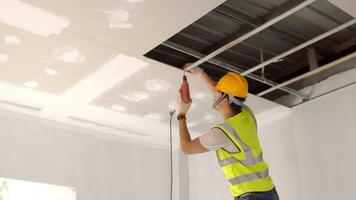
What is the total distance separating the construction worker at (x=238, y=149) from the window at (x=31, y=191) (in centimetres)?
154

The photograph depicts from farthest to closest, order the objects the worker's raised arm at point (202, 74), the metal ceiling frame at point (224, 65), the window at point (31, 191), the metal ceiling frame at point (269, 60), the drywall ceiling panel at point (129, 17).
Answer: the window at point (31, 191), the worker's raised arm at point (202, 74), the metal ceiling frame at point (224, 65), the metal ceiling frame at point (269, 60), the drywall ceiling panel at point (129, 17)

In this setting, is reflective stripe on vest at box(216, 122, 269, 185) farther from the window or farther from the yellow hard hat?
the window

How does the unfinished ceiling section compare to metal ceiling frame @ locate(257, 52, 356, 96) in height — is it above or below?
above

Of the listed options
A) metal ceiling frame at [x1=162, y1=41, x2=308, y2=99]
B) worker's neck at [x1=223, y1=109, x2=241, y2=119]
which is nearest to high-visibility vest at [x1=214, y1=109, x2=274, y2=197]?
worker's neck at [x1=223, y1=109, x2=241, y2=119]

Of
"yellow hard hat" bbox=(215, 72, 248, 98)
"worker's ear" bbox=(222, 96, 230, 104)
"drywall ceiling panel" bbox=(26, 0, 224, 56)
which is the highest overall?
"drywall ceiling panel" bbox=(26, 0, 224, 56)

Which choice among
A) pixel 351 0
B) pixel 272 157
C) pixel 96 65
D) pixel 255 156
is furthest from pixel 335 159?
pixel 96 65

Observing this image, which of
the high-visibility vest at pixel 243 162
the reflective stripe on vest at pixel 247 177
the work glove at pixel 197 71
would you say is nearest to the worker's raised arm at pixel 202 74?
the work glove at pixel 197 71

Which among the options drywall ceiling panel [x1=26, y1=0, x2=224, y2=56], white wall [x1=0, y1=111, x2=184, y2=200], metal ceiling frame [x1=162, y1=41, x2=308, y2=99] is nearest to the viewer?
drywall ceiling panel [x1=26, y1=0, x2=224, y2=56]

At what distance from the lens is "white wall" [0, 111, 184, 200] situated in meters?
3.62

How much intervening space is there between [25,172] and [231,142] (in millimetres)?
1853

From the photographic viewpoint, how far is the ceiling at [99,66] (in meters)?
2.53

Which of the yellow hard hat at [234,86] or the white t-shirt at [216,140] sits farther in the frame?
the yellow hard hat at [234,86]

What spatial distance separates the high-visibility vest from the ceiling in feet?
2.14

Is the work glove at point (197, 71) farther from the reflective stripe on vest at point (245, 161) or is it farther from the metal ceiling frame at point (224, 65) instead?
the reflective stripe on vest at point (245, 161)
